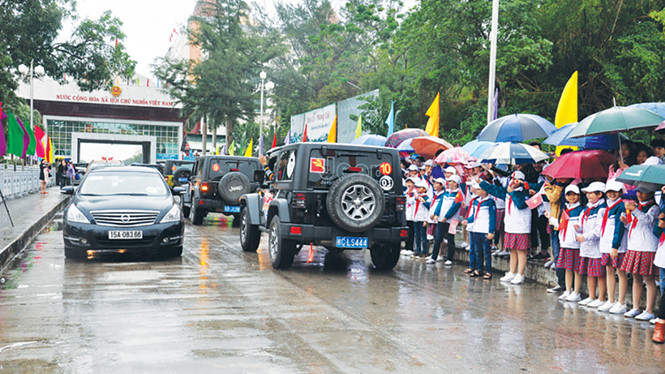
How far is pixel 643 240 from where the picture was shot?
7316 mm

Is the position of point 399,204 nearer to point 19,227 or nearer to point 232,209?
point 232,209

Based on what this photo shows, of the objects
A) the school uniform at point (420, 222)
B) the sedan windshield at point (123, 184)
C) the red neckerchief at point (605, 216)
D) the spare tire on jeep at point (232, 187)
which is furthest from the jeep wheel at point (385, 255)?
the spare tire on jeep at point (232, 187)

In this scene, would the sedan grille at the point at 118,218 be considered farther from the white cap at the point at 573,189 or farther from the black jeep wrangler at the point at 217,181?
the white cap at the point at 573,189

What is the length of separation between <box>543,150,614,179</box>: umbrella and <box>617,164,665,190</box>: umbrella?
1.85m

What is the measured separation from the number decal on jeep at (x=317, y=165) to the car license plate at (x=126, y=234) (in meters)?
2.99

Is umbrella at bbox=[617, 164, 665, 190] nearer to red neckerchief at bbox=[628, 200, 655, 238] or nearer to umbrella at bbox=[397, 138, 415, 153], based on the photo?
A: red neckerchief at bbox=[628, 200, 655, 238]

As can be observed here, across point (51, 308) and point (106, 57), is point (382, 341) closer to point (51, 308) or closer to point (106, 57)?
point (51, 308)

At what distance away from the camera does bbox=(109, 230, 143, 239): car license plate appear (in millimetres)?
10227

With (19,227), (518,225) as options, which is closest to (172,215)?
(19,227)

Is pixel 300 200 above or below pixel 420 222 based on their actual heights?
above

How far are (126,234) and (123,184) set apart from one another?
1829 mm

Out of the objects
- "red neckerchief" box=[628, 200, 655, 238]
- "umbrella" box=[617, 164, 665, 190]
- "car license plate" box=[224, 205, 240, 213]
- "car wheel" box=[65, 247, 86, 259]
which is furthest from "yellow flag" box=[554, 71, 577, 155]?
"car license plate" box=[224, 205, 240, 213]

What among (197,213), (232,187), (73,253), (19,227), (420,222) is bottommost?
(73,253)

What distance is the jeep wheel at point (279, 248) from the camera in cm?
981
